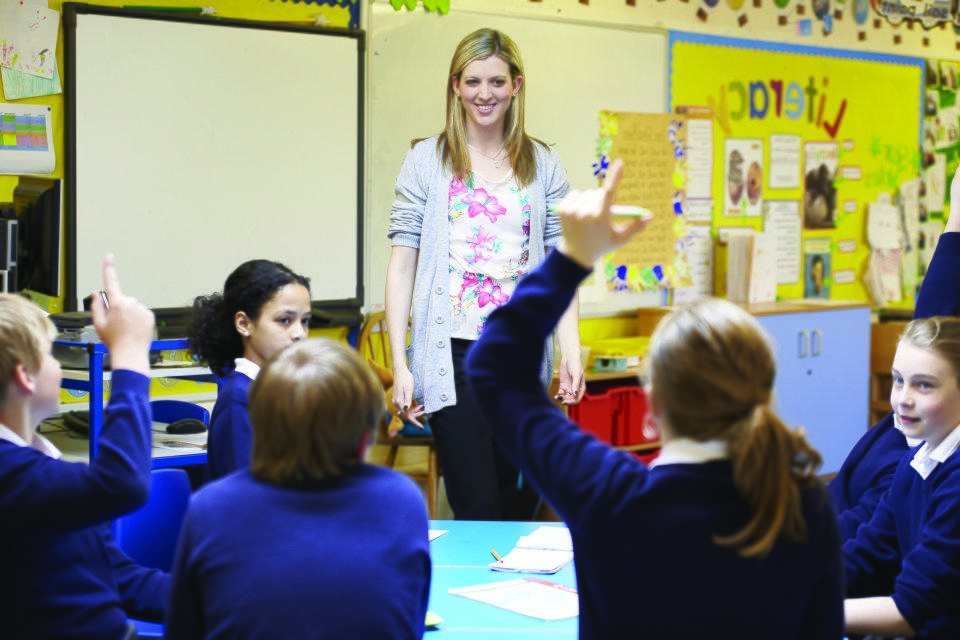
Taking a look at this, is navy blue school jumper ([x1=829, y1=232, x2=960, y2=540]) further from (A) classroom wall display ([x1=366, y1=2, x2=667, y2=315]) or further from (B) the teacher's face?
(A) classroom wall display ([x1=366, y1=2, x2=667, y2=315])

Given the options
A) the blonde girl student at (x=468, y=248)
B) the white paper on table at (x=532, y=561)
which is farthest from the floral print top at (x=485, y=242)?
the white paper on table at (x=532, y=561)

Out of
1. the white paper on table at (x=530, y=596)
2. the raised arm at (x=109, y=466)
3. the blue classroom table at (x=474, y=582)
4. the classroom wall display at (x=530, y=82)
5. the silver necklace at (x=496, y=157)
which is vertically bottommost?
the blue classroom table at (x=474, y=582)

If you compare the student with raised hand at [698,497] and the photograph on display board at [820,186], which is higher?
the photograph on display board at [820,186]

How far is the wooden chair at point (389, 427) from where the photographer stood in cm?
422

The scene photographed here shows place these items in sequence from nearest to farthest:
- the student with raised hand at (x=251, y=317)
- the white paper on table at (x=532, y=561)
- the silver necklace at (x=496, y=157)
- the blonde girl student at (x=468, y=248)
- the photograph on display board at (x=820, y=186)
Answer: the white paper on table at (x=532, y=561), the student with raised hand at (x=251, y=317), the blonde girl student at (x=468, y=248), the silver necklace at (x=496, y=157), the photograph on display board at (x=820, y=186)

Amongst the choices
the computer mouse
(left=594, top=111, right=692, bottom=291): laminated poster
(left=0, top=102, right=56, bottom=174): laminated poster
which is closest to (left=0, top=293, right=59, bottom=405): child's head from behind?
the computer mouse

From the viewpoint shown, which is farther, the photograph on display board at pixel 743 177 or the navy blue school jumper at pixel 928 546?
the photograph on display board at pixel 743 177

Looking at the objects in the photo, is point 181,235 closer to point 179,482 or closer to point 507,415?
point 179,482

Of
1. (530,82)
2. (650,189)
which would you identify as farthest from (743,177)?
(530,82)

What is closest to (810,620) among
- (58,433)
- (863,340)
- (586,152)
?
(58,433)

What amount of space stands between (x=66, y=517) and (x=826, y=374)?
4.74 m

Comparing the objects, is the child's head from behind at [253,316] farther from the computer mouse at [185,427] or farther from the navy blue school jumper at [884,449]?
the navy blue school jumper at [884,449]

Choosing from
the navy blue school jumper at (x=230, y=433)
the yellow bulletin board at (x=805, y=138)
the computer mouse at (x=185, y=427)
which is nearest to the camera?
the navy blue school jumper at (x=230, y=433)

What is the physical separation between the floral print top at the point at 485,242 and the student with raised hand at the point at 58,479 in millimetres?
1266
